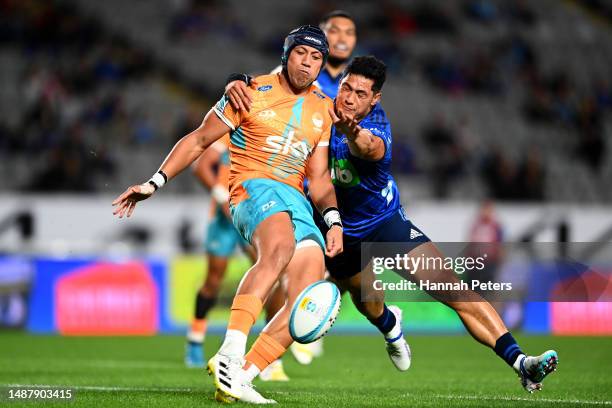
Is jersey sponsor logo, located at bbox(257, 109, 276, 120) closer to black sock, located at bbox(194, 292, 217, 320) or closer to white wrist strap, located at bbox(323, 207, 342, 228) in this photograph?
white wrist strap, located at bbox(323, 207, 342, 228)

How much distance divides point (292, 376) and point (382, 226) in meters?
2.43

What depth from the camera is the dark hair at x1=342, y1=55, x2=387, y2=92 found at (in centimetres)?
733

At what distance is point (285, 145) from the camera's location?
24.2ft

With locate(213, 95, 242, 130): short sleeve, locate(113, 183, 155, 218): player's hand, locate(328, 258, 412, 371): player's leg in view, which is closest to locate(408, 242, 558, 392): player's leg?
locate(328, 258, 412, 371): player's leg

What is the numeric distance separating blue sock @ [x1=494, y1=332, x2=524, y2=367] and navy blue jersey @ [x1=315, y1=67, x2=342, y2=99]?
3.24 meters

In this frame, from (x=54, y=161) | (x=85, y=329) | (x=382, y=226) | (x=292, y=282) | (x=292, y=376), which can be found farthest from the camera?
(x=54, y=161)

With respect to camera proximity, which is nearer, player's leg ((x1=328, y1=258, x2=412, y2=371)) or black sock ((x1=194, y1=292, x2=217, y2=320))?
player's leg ((x1=328, y1=258, x2=412, y2=371))

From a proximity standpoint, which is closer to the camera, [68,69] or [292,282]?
[292,282]

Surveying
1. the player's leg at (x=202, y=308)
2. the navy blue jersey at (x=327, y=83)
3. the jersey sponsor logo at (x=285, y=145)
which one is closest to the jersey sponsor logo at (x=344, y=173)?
the jersey sponsor logo at (x=285, y=145)

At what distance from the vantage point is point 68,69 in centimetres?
2277

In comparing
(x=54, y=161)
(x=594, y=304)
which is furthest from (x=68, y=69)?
(x=594, y=304)

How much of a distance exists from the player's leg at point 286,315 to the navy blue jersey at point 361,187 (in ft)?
2.85

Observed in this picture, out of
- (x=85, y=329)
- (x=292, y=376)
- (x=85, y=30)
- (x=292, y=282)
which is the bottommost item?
(x=85, y=329)

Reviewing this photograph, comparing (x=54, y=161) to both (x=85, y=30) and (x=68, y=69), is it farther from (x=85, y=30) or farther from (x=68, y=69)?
(x=85, y=30)
